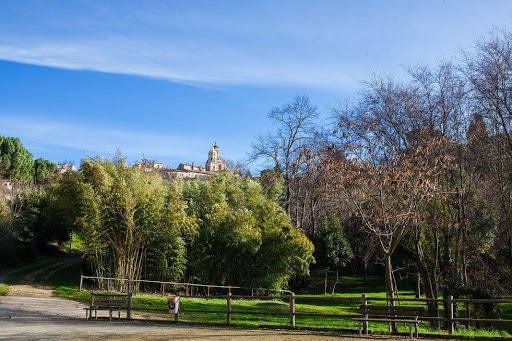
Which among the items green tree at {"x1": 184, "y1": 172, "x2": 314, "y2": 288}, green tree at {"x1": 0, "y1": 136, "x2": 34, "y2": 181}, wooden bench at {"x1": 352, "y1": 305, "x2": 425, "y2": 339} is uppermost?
green tree at {"x1": 0, "y1": 136, "x2": 34, "y2": 181}

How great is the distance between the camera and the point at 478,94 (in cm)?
1722

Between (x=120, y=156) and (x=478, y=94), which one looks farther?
(x=120, y=156)

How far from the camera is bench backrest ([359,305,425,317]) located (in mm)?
11938

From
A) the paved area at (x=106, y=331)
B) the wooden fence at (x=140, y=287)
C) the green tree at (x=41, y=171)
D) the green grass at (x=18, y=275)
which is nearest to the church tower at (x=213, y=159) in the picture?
the green tree at (x=41, y=171)

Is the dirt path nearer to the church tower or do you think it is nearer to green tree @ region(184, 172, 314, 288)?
green tree @ region(184, 172, 314, 288)

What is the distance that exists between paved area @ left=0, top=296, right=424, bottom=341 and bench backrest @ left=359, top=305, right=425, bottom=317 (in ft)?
2.66

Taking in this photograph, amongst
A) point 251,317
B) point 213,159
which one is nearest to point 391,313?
point 251,317

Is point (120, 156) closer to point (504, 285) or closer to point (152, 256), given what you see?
point (152, 256)

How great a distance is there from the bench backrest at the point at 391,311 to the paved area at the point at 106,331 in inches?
31.9

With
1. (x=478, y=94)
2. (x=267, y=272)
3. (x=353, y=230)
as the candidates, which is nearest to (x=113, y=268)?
(x=267, y=272)

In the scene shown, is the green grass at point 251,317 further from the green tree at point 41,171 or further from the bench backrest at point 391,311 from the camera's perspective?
the green tree at point 41,171

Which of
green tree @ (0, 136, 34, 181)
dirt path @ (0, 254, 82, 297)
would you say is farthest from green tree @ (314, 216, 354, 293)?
green tree @ (0, 136, 34, 181)

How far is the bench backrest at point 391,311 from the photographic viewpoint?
11.9m

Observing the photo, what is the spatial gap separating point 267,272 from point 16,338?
18.8m
